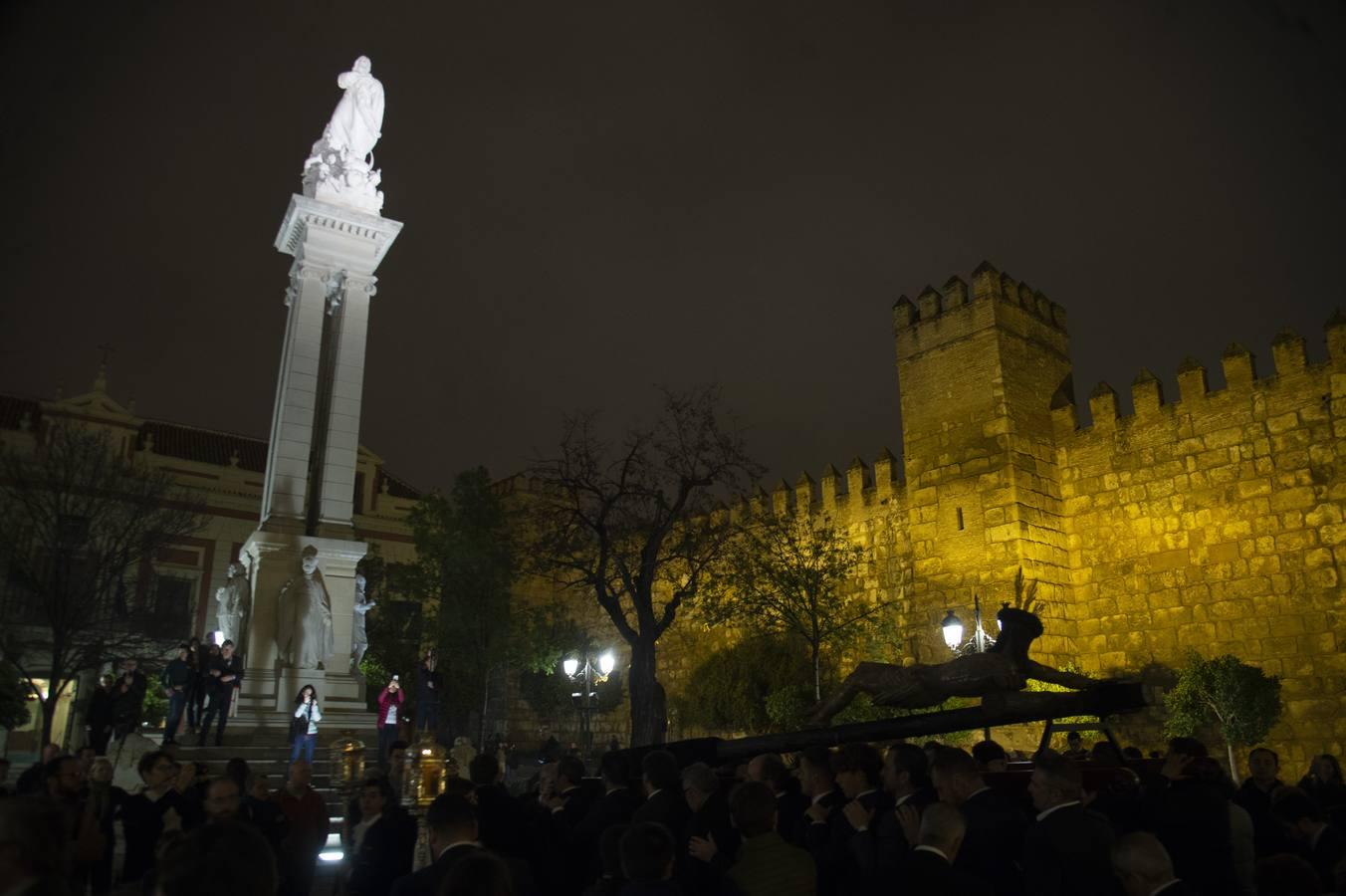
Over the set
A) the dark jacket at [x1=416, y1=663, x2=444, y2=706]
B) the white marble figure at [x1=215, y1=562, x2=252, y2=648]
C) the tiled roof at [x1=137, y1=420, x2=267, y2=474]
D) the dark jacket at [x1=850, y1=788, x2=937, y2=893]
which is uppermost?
the tiled roof at [x1=137, y1=420, x2=267, y2=474]

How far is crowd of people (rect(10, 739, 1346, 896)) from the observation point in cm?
258

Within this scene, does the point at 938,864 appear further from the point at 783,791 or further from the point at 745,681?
the point at 745,681

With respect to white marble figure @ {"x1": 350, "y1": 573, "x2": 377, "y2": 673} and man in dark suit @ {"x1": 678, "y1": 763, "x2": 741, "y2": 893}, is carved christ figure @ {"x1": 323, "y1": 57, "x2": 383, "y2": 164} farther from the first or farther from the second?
man in dark suit @ {"x1": 678, "y1": 763, "x2": 741, "y2": 893}

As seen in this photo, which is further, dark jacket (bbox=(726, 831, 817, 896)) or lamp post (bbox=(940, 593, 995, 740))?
lamp post (bbox=(940, 593, 995, 740))

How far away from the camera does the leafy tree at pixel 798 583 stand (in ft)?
72.9

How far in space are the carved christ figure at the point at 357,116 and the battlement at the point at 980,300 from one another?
12.6 meters

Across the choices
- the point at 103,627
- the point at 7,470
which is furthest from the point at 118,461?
the point at 103,627

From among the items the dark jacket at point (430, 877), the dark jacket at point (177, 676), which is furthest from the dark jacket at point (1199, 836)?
Result: the dark jacket at point (177, 676)

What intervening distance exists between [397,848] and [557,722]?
28.6 meters

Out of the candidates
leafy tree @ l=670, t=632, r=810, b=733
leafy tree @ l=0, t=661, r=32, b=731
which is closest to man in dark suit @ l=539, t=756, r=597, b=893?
leafy tree @ l=670, t=632, r=810, b=733

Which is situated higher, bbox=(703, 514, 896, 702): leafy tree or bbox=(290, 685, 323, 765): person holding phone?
bbox=(703, 514, 896, 702): leafy tree

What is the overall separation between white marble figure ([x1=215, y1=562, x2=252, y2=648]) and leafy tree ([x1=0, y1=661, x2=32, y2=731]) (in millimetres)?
7952

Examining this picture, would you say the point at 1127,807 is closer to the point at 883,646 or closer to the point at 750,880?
the point at 750,880

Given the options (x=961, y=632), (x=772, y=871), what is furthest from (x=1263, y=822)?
(x=961, y=632)
